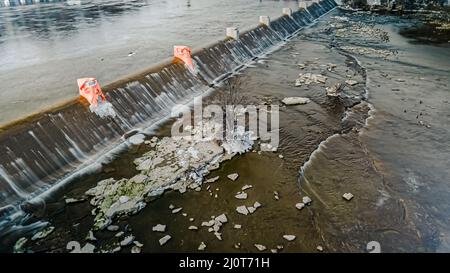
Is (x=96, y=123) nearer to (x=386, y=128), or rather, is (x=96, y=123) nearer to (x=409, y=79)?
(x=386, y=128)

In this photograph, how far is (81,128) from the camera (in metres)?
10.4

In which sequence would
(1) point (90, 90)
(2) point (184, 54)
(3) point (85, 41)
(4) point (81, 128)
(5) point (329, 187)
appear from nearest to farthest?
(5) point (329, 187) < (4) point (81, 128) < (1) point (90, 90) < (2) point (184, 54) < (3) point (85, 41)

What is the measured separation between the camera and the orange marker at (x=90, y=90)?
425 inches

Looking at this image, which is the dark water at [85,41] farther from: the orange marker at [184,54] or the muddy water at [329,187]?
the muddy water at [329,187]

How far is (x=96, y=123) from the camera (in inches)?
428

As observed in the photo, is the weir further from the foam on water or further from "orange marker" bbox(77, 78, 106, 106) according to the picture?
"orange marker" bbox(77, 78, 106, 106)

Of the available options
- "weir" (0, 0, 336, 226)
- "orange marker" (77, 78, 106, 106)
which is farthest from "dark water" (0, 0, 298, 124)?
"weir" (0, 0, 336, 226)

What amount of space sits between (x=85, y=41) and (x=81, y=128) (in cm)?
1297

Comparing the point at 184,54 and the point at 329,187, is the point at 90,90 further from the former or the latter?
the point at 329,187

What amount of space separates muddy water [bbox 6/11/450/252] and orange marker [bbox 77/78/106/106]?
7.73 ft

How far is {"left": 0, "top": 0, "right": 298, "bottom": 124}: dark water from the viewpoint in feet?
42.8

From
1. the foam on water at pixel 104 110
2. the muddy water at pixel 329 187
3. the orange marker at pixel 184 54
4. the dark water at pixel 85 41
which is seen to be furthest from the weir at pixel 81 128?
the dark water at pixel 85 41

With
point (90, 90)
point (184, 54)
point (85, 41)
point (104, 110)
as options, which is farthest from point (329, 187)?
point (85, 41)

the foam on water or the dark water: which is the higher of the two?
the dark water
